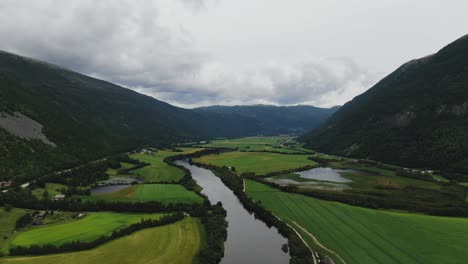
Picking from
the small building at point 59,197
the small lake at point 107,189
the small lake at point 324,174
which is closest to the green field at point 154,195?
the small lake at point 107,189

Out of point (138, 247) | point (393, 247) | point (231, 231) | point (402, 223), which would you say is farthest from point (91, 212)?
point (402, 223)

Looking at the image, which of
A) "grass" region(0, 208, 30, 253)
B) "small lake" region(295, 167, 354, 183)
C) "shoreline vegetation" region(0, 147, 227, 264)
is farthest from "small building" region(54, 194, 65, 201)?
"small lake" region(295, 167, 354, 183)

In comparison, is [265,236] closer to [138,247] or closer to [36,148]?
[138,247]

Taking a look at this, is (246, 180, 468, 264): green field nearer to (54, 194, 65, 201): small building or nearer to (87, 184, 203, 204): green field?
(87, 184, 203, 204): green field

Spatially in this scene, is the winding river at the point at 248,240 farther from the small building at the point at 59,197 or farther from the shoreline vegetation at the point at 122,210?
the small building at the point at 59,197

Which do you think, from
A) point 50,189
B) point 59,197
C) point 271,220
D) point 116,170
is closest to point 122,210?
point 59,197

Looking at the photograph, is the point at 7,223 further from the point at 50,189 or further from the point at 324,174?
the point at 324,174
